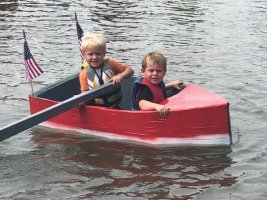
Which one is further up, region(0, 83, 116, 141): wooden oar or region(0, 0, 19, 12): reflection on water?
region(0, 0, 19, 12): reflection on water

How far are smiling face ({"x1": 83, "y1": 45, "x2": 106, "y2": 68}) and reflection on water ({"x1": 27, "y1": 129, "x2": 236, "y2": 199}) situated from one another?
100 cm

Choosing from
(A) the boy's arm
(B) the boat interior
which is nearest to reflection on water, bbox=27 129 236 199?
(A) the boy's arm

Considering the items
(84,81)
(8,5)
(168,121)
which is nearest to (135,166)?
(168,121)

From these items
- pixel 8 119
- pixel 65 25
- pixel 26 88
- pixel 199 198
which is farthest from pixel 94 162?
pixel 65 25

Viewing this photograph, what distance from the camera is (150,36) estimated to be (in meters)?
13.6

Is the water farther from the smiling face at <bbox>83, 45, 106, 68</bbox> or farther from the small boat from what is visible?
the smiling face at <bbox>83, 45, 106, 68</bbox>

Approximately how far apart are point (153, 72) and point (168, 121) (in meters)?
0.65

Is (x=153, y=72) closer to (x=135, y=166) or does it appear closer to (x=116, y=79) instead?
(x=116, y=79)

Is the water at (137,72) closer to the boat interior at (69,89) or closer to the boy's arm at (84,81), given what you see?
the boat interior at (69,89)

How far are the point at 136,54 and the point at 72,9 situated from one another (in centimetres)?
660

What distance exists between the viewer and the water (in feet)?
18.9

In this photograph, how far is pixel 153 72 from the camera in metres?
6.77

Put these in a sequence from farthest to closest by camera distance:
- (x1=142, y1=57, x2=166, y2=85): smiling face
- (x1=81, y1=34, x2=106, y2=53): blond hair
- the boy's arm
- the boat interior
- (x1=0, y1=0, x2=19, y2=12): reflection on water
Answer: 1. (x1=0, y1=0, x2=19, y2=12): reflection on water
2. the boat interior
3. the boy's arm
4. (x1=81, y1=34, x2=106, y2=53): blond hair
5. (x1=142, y1=57, x2=166, y2=85): smiling face

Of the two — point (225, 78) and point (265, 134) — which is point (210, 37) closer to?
point (225, 78)
